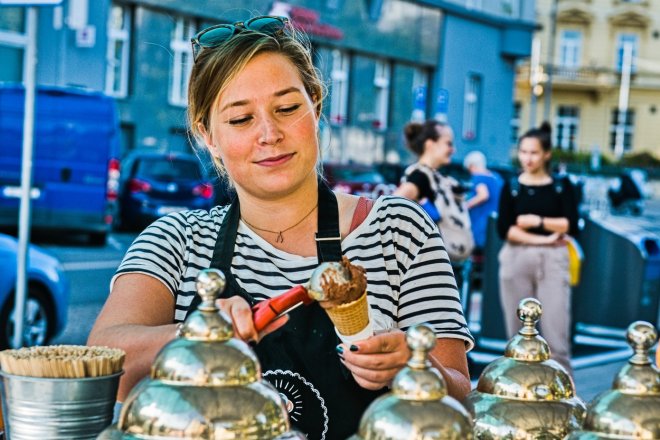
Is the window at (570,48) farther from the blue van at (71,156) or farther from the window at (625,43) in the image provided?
the blue van at (71,156)

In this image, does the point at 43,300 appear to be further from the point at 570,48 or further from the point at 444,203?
the point at 570,48

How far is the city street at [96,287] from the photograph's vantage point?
27.7 ft

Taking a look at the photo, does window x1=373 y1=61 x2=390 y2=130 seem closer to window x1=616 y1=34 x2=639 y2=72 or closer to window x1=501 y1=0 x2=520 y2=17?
window x1=501 y1=0 x2=520 y2=17

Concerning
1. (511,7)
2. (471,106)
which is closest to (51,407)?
(471,106)

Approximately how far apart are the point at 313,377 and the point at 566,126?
65579 millimetres

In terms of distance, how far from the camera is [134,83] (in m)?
25.0

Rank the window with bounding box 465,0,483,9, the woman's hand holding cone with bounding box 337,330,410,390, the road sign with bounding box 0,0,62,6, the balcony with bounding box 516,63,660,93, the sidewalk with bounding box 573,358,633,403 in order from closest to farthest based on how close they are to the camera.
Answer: the woman's hand holding cone with bounding box 337,330,410,390 → the road sign with bounding box 0,0,62,6 → the sidewalk with bounding box 573,358,633,403 → the window with bounding box 465,0,483,9 → the balcony with bounding box 516,63,660,93

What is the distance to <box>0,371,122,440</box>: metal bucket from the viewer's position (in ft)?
5.01

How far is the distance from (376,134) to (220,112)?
32.2 m

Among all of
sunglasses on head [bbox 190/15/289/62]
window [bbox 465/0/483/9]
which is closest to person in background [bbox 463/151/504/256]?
sunglasses on head [bbox 190/15/289/62]

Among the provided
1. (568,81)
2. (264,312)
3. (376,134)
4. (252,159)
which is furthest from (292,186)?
(568,81)

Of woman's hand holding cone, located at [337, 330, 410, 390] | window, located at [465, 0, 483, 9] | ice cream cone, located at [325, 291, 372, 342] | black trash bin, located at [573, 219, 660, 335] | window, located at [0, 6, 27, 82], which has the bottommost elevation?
black trash bin, located at [573, 219, 660, 335]

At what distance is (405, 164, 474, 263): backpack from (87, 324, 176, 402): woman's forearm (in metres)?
5.75

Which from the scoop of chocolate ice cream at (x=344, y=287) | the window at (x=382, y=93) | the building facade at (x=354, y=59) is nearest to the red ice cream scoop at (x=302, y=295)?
the scoop of chocolate ice cream at (x=344, y=287)
